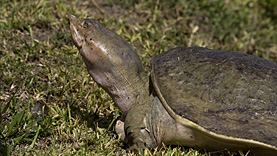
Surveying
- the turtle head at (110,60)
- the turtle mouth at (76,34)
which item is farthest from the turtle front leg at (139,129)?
the turtle mouth at (76,34)

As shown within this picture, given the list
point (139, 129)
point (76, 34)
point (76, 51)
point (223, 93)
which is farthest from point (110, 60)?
point (76, 51)

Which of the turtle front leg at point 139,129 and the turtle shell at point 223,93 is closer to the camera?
the turtle shell at point 223,93

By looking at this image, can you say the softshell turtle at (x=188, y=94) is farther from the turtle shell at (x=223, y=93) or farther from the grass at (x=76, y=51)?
the grass at (x=76, y=51)

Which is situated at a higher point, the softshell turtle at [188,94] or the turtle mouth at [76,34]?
the turtle mouth at [76,34]

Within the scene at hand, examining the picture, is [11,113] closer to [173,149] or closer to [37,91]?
[37,91]

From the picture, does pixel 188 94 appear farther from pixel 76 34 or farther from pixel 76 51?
pixel 76 51

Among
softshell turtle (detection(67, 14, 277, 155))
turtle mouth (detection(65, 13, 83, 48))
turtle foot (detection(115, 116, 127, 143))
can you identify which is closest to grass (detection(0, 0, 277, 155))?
turtle foot (detection(115, 116, 127, 143))
